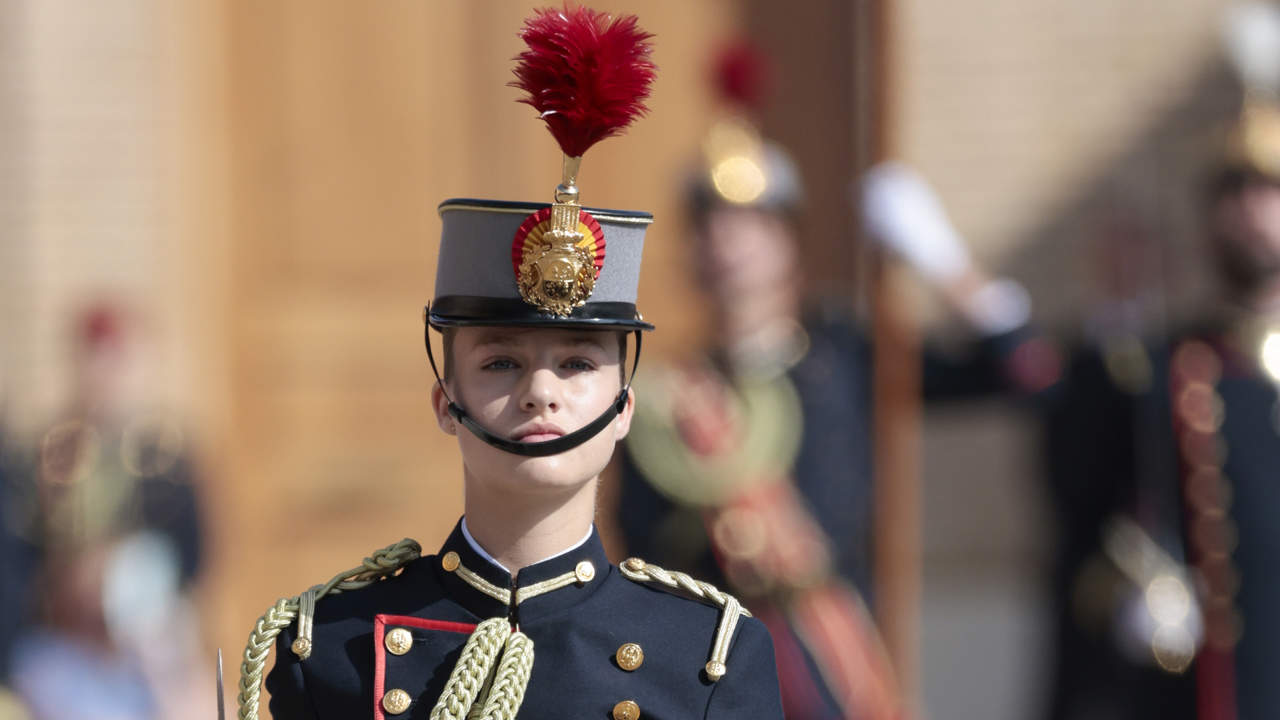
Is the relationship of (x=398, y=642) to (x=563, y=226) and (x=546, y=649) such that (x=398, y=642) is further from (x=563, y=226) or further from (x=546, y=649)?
(x=563, y=226)

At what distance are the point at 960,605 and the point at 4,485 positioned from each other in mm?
3178

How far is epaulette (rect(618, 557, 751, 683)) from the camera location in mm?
2182

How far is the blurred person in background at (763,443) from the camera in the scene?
14.3 feet

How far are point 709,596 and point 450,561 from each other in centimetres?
34

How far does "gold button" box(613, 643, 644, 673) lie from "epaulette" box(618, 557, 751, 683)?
0.08 metres

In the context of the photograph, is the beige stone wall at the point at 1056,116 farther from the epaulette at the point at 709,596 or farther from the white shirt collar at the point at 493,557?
the white shirt collar at the point at 493,557

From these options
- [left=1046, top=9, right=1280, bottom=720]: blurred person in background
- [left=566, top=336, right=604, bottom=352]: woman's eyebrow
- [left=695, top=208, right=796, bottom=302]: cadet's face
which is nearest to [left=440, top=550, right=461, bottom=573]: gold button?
[left=566, top=336, right=604, bottom=352]: woman's eyebrow

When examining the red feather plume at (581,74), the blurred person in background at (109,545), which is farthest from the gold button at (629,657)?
the blurred person in background at (109,545)

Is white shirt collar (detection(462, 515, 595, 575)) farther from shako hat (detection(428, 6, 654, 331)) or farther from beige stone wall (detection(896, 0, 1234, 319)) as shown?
beige stone wall (detection(896, 0, 1234, 319))

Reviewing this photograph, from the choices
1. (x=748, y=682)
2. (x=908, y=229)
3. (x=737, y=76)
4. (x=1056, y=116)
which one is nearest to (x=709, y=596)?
(x=748, y=682)

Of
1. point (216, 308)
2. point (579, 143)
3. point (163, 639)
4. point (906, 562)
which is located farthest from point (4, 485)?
point (579, 143)

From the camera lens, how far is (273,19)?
653 cm

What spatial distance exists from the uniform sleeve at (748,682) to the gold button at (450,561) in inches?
14.3

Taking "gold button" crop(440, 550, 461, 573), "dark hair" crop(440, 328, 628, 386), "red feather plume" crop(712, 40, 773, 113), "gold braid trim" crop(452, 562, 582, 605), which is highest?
"red feather plume" crop(712, 40, 773, 113)
